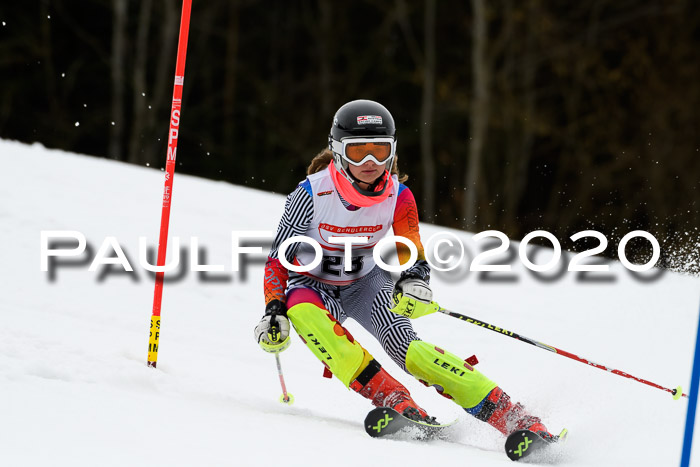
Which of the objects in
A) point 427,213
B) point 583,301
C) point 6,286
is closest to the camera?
point 6,286

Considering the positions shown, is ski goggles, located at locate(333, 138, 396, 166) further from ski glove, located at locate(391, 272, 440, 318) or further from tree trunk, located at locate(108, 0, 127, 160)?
→ tree trunk, located at locate(108, 0, 127, 160)

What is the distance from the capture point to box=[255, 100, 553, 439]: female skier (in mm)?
3533

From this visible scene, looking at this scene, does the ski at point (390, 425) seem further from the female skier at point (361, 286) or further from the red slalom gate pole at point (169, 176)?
the red slalom gate pole at point (169, 176)

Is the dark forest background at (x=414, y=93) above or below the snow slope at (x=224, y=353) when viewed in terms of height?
above

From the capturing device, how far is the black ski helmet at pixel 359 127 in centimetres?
373

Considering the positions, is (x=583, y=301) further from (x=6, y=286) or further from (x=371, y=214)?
(x=6, y=286)

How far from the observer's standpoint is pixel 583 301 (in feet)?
23.5

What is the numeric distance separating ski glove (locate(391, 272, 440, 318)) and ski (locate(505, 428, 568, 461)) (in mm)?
670

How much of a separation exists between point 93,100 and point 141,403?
15.7 m

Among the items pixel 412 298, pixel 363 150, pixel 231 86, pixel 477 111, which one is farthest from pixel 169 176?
pixel 231 86

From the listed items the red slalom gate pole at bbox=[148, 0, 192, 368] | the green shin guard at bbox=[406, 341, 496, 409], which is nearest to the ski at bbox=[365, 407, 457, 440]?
the green shin guard at bbox=[406, 341, 496, 409]

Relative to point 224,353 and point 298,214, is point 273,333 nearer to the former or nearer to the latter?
point 298,214

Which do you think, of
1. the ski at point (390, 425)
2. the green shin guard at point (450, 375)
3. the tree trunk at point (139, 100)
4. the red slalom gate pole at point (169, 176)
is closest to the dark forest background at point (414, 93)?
the tree trunk at point (139, 100)

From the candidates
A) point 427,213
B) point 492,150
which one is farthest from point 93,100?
point 492,150
